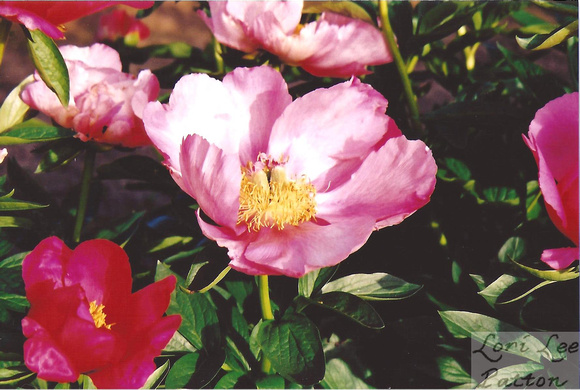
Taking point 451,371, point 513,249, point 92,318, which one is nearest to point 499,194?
point 513,249

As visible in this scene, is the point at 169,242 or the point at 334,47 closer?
the point at 334,47

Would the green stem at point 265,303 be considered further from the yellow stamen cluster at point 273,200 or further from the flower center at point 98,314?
the flower center at point 98,314

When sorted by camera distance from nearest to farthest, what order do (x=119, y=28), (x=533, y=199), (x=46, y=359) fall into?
(x=46, y=359)
(x=533, y=199)
(x=119, y=28)

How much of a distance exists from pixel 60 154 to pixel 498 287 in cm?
53

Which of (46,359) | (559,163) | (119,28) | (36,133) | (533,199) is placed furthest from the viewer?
(119,28)

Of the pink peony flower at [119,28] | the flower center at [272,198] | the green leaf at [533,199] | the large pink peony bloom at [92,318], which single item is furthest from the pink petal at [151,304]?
the pink peony flower at [119,28]

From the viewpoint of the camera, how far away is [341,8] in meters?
0.79

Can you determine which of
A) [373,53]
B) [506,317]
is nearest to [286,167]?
[373,53]

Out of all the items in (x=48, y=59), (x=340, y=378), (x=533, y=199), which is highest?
(x=48, y=59)

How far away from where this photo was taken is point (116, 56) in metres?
0.84

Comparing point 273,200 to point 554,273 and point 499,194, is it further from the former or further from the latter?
point 499,194

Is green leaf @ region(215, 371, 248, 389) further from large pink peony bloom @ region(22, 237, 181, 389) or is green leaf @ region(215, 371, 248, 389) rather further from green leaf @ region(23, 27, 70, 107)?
green leaf @ region(23, 27, 70, 107)

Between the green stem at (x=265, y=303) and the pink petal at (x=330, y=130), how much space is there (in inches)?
5.3

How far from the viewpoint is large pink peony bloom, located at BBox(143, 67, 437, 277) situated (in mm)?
577
